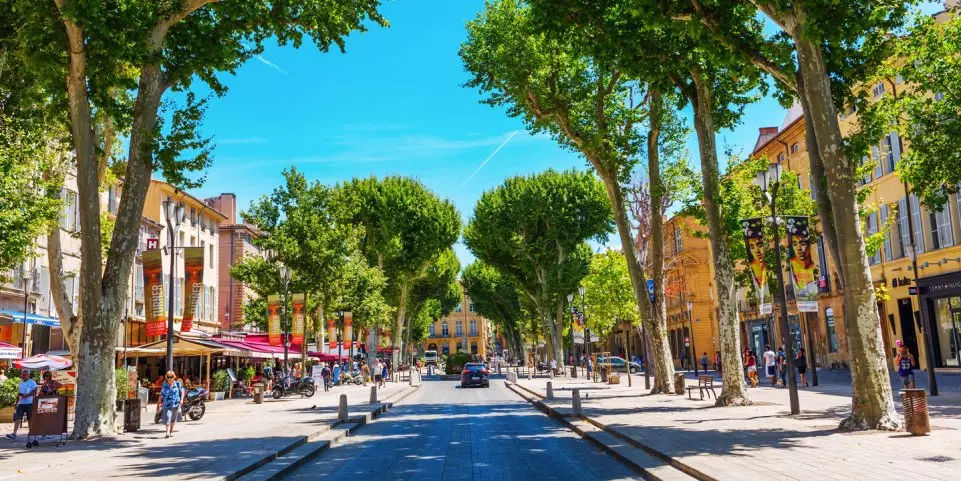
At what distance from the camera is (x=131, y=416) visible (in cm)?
1808

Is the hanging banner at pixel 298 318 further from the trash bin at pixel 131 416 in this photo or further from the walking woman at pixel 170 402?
the walking woman at pixel 170 402

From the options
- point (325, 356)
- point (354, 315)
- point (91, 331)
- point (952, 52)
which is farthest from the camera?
point (325, 356)

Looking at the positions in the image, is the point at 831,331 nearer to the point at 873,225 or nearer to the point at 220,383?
the point at 873,225

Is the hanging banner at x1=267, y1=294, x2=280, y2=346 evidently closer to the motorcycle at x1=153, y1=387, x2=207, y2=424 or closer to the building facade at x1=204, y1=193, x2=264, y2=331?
the motorcycle at x1=153, y1=387, x2=207, y2=424

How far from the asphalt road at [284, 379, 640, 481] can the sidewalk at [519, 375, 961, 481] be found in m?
1.16

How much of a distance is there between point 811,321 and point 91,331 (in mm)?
42207

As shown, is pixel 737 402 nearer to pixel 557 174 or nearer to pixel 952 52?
pixel 952 52

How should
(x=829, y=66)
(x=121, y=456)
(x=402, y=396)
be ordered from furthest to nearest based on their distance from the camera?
(x=402, y=396) < (x=829, y=66) < (x=121, y=456)

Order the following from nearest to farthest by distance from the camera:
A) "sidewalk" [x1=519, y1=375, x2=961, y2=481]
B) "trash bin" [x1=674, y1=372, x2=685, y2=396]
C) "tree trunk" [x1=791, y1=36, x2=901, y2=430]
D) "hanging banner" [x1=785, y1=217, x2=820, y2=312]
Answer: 1. "sidewalk" [x1=519, y1=375, x2=961, y2=481]
2. "tree trunk" [x1=791, y1=36, x2=901, y2=430]
3. "hanging banner" [x1=785, y1=217, x2=820, y2=312]
4. "trash bin" [x1=674, y1=372, x2=685, y2=396]

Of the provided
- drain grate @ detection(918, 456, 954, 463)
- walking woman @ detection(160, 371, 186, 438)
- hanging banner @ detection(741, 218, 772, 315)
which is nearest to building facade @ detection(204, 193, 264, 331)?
walking woman @ detection(160, 371, 186, 438)

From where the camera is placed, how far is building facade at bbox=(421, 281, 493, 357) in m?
145

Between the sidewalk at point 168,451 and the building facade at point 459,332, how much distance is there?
123 metres

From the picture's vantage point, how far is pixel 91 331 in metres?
16.3

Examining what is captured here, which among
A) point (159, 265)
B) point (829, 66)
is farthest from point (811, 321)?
point (159, 265)
